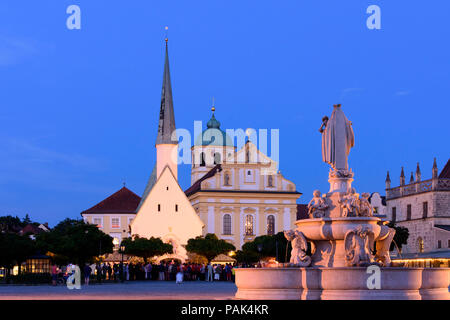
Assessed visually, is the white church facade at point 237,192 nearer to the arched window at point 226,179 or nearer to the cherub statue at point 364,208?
the arched window at point 226,179

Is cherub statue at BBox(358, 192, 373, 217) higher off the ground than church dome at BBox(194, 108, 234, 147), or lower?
lower

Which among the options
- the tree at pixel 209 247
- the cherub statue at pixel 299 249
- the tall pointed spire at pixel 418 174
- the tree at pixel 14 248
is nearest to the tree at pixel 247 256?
the tree at pixel 209 247

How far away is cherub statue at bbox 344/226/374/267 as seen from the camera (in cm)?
2200

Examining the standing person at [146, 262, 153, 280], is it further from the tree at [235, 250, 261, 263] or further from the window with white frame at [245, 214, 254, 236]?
the window with white frame at [245, 214, 254, 236]

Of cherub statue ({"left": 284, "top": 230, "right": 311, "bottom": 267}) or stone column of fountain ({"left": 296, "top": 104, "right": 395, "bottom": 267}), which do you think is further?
cherub statue ({"left": 284, "top": 230, "right": 311, "bottom": 267})

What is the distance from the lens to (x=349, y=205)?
23.1 metres

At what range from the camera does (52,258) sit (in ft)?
191

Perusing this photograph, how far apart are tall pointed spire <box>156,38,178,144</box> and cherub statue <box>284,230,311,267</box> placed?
75.1 metres

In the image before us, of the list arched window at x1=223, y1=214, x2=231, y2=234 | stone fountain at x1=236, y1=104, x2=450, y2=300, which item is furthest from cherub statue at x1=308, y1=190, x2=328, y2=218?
arched window at x1=223, y1=214, x2=231, y2=234

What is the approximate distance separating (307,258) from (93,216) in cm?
9756

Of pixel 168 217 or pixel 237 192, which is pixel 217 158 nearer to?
pixel 237 192

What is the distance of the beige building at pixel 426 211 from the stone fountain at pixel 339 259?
57.8 metres

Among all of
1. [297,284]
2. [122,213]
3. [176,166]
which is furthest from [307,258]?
[122,213]

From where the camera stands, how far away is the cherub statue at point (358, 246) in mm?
22000
